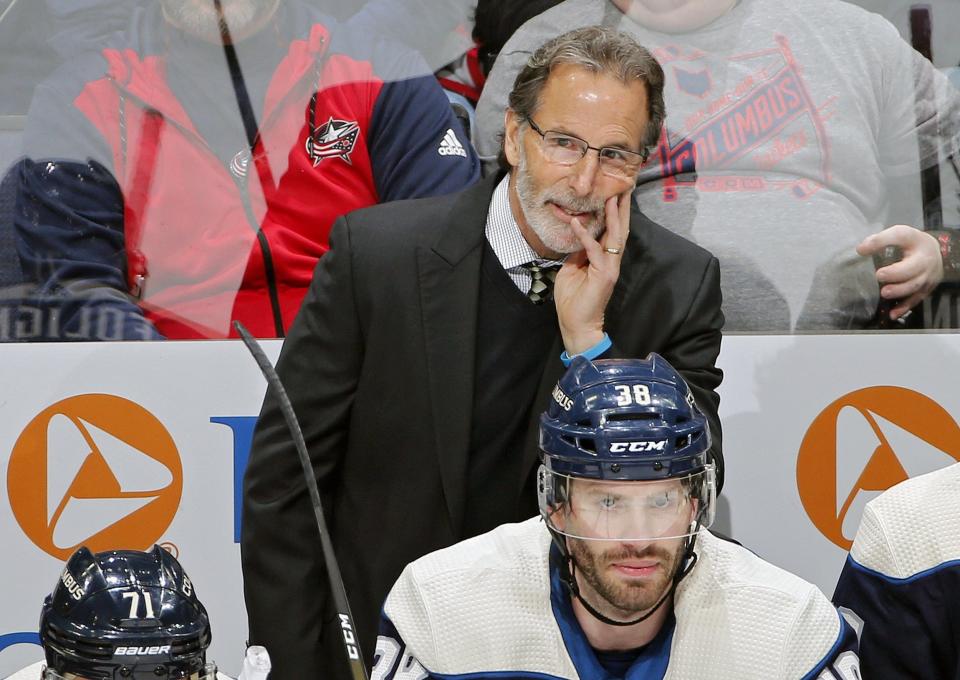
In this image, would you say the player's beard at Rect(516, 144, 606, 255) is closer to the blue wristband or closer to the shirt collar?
the shirt collar

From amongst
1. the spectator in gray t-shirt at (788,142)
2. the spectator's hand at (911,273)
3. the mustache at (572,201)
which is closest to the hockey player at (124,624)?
the mustache at (572,201)

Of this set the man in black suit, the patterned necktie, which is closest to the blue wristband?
the man in black suit

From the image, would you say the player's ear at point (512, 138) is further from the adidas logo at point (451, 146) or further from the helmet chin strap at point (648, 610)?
the helmet chin strap at point (648, 610)

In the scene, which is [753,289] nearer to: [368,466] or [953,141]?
[953,141]

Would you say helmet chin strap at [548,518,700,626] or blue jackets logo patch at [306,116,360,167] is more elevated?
blue jackets logo patch at [306,116,360,167]

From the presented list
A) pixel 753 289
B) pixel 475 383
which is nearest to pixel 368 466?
pixel 475 383

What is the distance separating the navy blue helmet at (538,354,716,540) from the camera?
198cm

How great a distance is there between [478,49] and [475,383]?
0.94 metres

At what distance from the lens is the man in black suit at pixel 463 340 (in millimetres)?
2453

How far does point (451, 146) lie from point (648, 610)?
132 centimetres

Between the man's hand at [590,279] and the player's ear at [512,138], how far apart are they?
0.50ft

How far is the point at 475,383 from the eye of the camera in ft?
8.23

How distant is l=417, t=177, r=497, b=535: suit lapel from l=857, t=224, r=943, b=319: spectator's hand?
3.33 feet

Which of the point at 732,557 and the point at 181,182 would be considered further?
the point at 181,182
